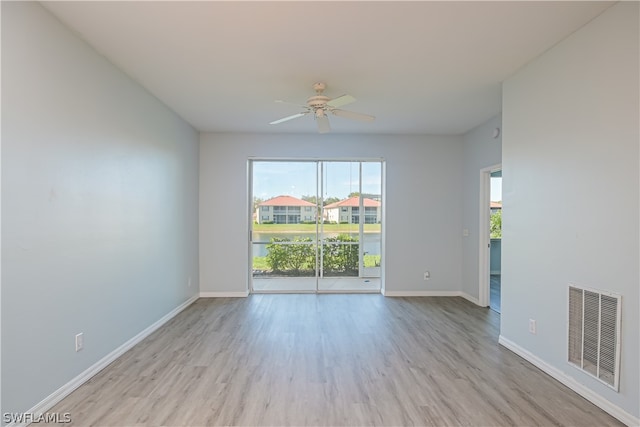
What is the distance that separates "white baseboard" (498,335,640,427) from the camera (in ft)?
6.76

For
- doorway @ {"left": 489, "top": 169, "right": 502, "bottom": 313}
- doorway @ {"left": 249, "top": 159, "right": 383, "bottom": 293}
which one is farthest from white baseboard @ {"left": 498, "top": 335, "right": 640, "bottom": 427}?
doorway @ {"left": 249, "top": 159, "right": 383, "bottom": 293}

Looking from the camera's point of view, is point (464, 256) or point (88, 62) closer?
point (88, 62)

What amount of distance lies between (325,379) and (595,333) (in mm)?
2018

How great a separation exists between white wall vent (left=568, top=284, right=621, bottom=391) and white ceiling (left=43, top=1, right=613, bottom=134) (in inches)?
78.0

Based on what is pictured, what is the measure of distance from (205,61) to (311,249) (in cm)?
359

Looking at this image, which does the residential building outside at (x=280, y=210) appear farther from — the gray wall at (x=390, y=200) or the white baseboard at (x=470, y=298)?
the white baseboard at (x=470, y=298)

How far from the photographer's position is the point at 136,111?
3.34 meters

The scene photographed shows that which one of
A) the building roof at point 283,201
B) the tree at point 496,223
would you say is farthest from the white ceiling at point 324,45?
the tree at point 496,223

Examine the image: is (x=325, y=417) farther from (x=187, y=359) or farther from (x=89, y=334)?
(x=89, y=334)

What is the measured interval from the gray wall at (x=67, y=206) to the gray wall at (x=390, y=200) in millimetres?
1587

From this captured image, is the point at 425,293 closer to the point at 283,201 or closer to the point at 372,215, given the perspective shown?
the point at 372,215

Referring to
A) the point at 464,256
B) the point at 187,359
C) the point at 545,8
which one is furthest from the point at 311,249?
the point at 545,8

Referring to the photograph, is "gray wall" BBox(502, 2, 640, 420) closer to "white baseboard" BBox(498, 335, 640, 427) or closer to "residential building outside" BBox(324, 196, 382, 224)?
"white baseboard" BBox(498, 335, 640, 427)

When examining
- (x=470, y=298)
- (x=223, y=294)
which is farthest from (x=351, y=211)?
(x=223, y=294)
